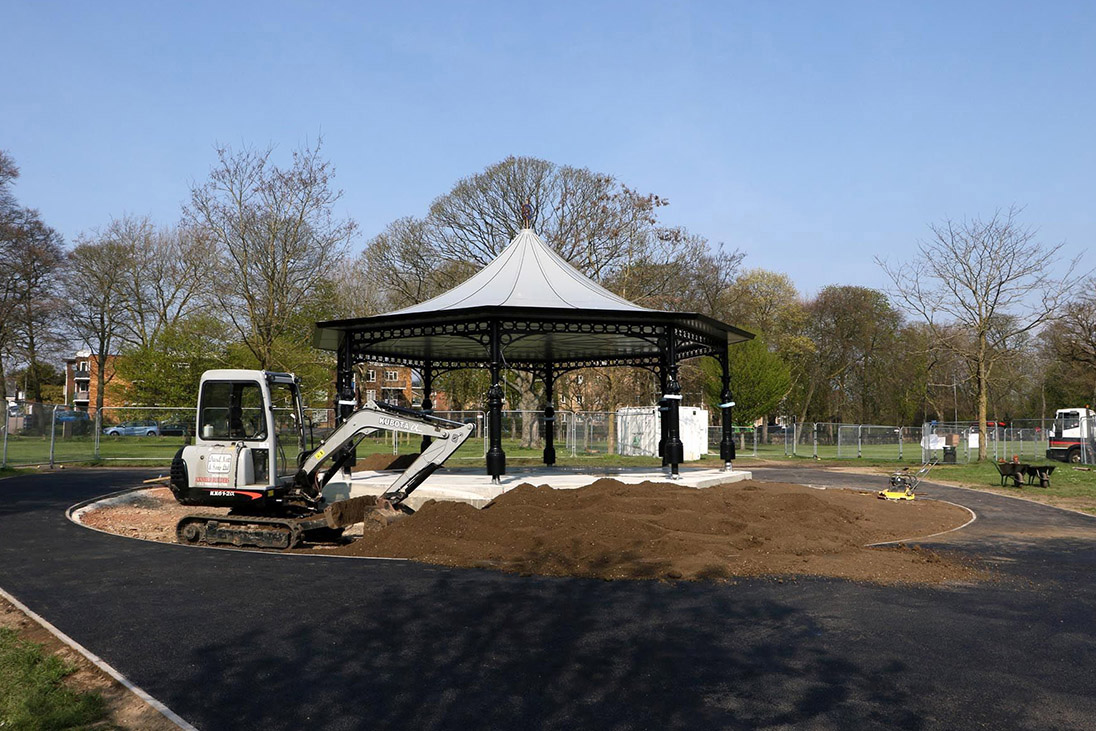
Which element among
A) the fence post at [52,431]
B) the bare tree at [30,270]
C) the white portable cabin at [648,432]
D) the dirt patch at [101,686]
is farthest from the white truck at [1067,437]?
the bare tree at [30,270]

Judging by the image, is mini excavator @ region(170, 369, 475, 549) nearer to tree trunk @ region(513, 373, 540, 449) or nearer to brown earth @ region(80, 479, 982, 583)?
brown earth @ region(80, 479, 982, 583)

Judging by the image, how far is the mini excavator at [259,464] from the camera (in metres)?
11.9

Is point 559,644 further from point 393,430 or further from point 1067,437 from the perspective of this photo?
point 1067,437

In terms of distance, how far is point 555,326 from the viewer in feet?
55.3

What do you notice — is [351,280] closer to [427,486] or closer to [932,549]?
[427,486]

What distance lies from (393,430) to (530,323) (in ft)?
14.0

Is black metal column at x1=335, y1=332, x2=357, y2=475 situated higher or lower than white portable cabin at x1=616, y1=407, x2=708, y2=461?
higher

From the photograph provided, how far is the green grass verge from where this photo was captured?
4.68 meters

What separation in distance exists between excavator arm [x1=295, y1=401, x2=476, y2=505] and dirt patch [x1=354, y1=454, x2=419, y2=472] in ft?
20.2

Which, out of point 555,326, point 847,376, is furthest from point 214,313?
point 847,376

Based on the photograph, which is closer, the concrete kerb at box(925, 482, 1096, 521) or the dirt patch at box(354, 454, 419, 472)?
the concrete kerb at box(925, 482, 1096, 521)

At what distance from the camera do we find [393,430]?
1284 cm

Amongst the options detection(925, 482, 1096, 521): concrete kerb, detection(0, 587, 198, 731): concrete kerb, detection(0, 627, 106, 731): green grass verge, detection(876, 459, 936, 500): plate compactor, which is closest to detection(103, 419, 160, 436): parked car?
detection(0, 587, 198, 731): concrete kerb

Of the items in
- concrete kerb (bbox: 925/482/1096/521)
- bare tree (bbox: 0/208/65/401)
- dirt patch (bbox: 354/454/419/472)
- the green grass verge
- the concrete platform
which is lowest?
concrete kerb (bbox: 925/482/1096/521)
